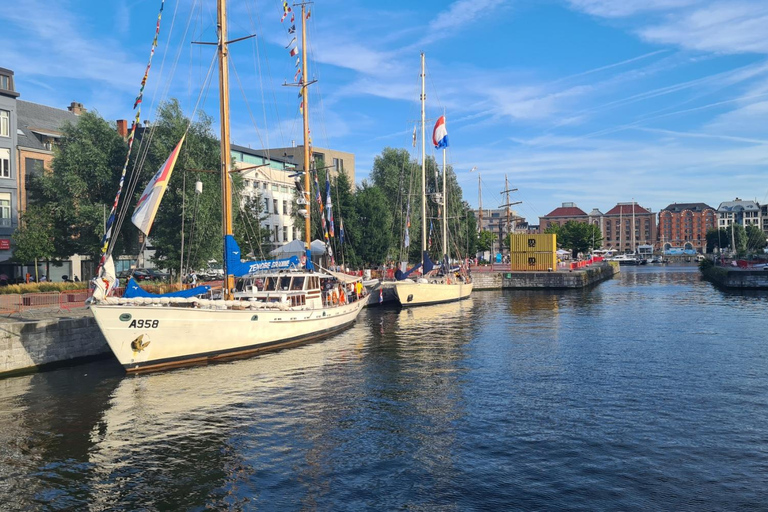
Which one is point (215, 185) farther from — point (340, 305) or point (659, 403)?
point (659, 403)

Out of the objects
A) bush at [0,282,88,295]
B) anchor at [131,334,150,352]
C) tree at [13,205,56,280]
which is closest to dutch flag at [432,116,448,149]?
bush at [0,282,88,295]

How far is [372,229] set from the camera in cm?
6919

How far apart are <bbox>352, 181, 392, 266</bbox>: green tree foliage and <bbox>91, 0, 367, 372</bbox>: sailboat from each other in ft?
99.8

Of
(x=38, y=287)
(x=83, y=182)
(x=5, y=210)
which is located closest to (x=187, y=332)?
(x=38, y=287)

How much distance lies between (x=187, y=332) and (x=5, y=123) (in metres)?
35.7

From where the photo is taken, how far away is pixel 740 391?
20875 mm

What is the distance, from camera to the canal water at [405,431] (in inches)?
508

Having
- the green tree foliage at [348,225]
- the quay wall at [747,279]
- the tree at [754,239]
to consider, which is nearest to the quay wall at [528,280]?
the quay wall at [747,279]

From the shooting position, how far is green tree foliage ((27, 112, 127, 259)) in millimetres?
46281

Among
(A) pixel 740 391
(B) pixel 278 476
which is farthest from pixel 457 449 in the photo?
(A) pixel 740 391

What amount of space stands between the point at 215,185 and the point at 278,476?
36.3 metres

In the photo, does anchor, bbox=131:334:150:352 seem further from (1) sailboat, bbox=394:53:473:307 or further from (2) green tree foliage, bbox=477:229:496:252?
(2) green tree foliage, bbox=477:229:496:252

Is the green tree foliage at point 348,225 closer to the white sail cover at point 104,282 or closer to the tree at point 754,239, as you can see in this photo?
the white sail cover at point 104,282

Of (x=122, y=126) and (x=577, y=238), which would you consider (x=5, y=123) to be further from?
(x=577, y=238)
